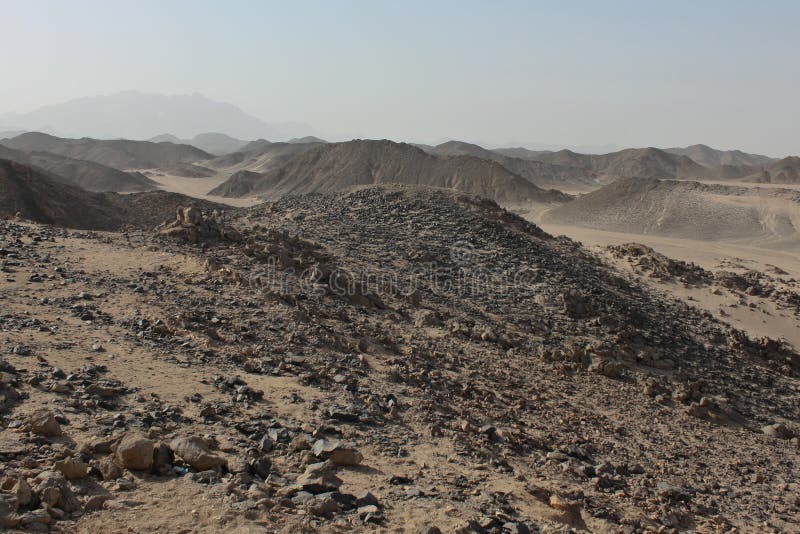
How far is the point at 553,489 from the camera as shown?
5844mm

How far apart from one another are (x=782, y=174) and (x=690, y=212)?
41502mm

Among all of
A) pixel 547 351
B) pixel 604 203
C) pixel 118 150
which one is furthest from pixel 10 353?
pixel 118 150

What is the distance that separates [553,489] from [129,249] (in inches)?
330

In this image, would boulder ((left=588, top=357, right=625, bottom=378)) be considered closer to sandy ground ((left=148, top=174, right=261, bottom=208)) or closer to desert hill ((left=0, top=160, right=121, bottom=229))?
desert hill ((left=0, top=160, right=121, bottom=229))

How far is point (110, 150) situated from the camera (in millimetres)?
84625

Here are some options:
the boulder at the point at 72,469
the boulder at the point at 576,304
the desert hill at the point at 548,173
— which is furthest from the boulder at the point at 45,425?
the desert hill at the point at 548,173

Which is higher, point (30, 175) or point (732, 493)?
point (30, 175)

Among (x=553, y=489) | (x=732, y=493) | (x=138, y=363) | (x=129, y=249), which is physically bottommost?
(x=732, y=493)

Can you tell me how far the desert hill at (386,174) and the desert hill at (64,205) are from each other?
25160 millimetres

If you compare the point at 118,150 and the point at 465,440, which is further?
the point at 118,150

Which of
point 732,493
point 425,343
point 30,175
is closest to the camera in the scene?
point 732,493

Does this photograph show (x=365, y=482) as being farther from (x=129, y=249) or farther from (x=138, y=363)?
(x=129, y=249)

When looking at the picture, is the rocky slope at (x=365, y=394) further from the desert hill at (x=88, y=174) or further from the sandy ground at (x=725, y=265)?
the desert hill at (x=88, y=174)

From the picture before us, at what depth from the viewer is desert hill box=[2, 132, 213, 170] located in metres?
82.2
